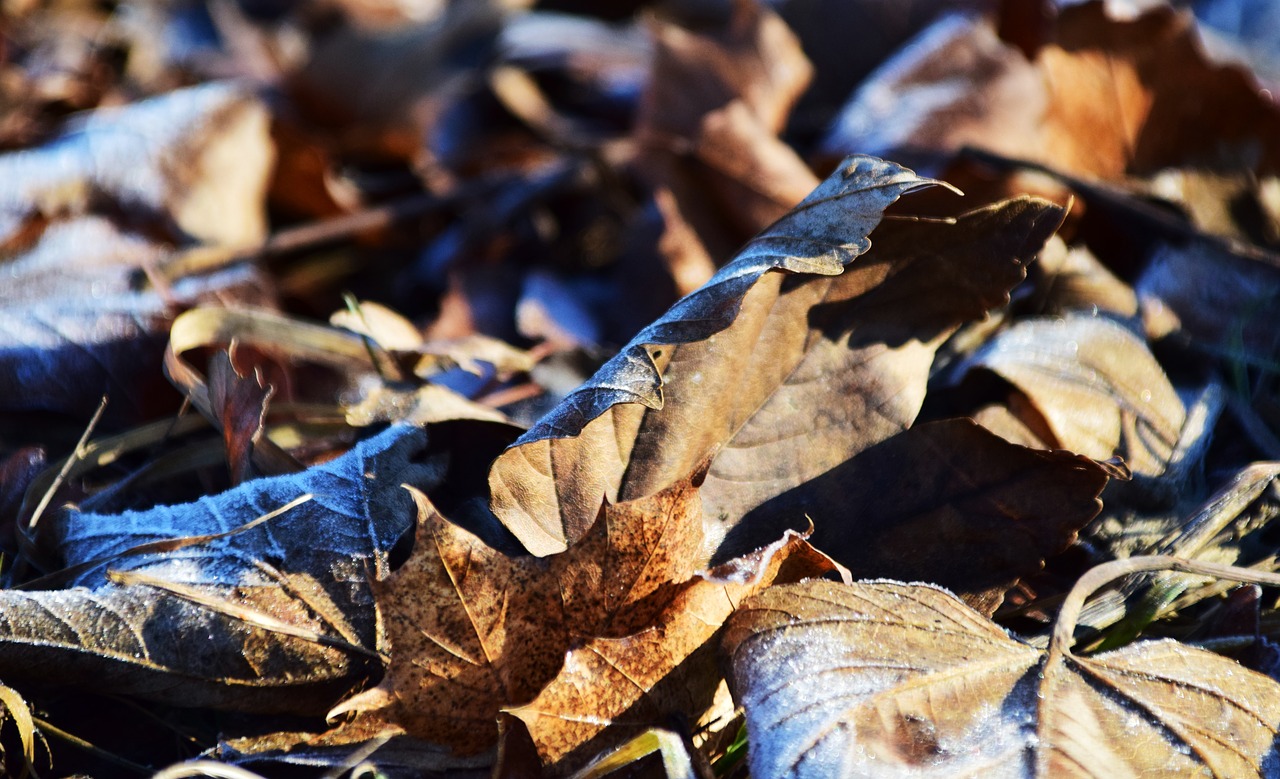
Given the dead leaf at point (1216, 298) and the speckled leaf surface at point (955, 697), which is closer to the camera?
the speckled leaf surface at point (955, 697)

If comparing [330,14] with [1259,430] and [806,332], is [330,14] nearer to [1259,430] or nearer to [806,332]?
[806,332]

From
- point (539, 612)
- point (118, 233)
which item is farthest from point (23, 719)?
point (118, 233)

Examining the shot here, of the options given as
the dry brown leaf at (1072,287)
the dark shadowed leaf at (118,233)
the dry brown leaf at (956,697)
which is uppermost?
the dark shadowed leaf at (118,233)

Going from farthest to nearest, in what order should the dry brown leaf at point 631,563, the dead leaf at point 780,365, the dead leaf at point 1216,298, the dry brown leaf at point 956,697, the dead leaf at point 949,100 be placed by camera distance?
the dead leaf at point 949,100, the dead leaf at point 1216,298, the dead leaf at point 780,365, the dry brown leaf at point 631,563, the dry brown leaf at point 956,697

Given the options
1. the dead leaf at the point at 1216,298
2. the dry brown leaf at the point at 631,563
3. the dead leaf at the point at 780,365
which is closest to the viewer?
the dry brown leaf at the point at 631,563

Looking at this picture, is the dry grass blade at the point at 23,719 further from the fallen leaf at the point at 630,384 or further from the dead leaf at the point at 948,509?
the dead leaf at the point at 948,509

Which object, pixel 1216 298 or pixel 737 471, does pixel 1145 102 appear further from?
pixel 737 471

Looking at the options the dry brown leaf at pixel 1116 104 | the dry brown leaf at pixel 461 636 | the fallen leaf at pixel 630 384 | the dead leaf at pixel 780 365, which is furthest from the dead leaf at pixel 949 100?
the dry brown leaf at pixel 461 636

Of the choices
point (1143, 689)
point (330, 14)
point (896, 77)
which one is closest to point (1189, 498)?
point (1143, 689)
